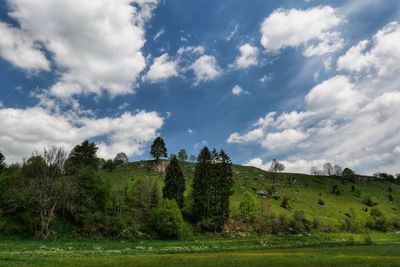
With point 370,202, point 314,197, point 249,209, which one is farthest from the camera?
point 370,202

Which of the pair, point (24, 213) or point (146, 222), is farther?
point (146, 222)

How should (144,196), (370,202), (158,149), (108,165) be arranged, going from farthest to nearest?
(158,149) < (108,165) < (370,202) < (144,196)

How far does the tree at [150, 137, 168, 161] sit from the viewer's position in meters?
180

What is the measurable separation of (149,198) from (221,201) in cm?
2006

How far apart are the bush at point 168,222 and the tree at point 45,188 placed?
2033 centimetres

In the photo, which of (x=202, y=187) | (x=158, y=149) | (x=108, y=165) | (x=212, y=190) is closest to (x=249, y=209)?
(x=212, y=190)

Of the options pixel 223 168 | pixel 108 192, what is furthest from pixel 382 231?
pixel 108 192

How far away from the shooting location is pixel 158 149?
180 metres

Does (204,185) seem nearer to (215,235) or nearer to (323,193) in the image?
(215,235)

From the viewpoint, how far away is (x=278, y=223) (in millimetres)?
98750

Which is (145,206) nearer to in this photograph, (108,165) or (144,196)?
(144,196)

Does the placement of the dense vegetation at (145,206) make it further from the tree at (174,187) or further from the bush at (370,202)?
the bush at (370,202)

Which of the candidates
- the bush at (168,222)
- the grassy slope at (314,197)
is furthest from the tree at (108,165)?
the bush at (168,222)

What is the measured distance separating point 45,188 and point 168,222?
85.1 ft
